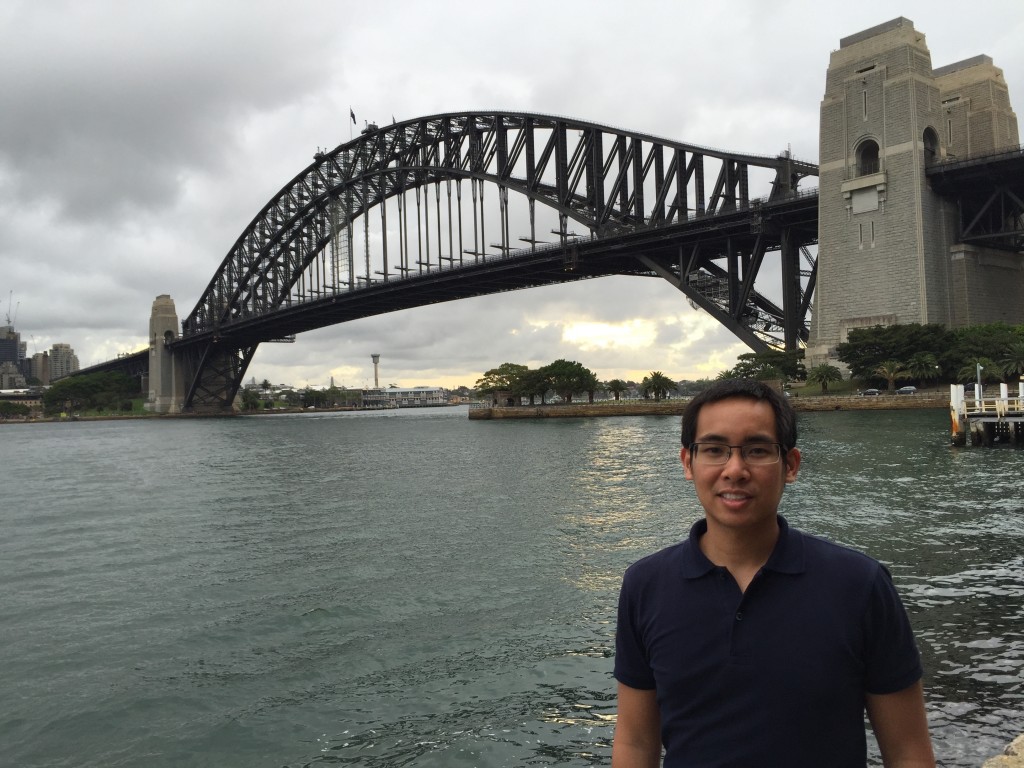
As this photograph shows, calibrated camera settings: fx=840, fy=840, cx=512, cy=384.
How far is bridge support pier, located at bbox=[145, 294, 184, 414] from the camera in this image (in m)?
122

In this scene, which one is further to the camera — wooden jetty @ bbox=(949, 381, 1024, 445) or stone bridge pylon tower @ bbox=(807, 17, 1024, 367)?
stone bridge pylon tower @ bbox=(807, 17, 1024, 367)

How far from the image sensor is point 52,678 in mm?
8352

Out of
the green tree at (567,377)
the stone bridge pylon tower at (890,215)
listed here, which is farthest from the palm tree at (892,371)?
the green tree at (567,377)

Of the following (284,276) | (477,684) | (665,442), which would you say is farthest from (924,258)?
(284,276)

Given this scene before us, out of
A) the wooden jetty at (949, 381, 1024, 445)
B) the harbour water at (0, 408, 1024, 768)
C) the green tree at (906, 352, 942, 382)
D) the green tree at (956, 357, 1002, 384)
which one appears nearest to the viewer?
the harbour water at (0, 408, 1024, 768)

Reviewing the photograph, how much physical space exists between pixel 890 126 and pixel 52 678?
5723 cm

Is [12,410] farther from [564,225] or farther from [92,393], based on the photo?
[564,225]

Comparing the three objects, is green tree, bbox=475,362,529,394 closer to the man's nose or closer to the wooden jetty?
the wooden jetty

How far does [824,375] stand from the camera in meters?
53.8

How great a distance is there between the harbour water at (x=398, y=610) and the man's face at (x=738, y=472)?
4.00m

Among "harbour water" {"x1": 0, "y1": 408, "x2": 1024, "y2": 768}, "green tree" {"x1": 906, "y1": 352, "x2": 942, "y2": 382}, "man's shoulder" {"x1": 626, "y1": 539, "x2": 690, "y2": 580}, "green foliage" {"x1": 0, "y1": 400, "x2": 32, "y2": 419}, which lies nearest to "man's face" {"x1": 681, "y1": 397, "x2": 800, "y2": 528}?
"man's shoulder" {"x1": 626, "y1": 539, "x2": 690, "y2": 580}

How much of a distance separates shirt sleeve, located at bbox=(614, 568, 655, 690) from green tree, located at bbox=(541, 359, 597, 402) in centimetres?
8447

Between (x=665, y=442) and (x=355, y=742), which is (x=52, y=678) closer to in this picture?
(x=355, y=742)

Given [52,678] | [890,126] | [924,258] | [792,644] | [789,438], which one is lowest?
[52,678]
